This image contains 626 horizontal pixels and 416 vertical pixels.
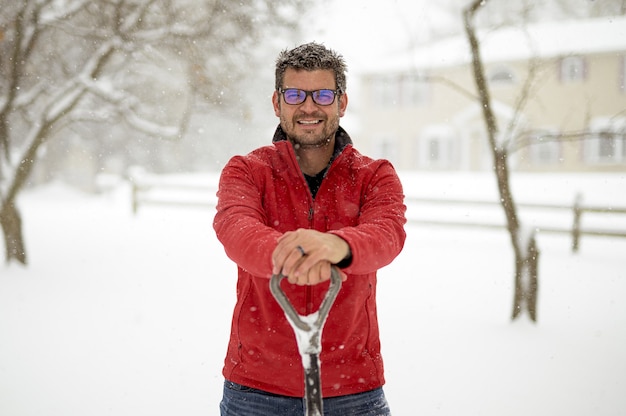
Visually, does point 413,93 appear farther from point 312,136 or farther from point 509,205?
point 312,136

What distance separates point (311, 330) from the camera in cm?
142

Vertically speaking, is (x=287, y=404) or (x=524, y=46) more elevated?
(x=524, y=46)

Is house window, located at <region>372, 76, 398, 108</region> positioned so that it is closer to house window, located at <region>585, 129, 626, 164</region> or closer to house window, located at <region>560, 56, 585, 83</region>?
house window, located at <region>560, 56, 585, 83</region>

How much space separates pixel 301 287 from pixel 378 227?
13.3 inches

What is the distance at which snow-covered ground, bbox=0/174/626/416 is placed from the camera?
395 centimetres

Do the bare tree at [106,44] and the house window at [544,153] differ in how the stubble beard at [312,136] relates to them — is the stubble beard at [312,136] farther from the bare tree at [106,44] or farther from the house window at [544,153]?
the house window at [544,153]

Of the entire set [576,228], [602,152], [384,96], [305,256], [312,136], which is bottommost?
[305,256]

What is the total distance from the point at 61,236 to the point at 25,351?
7597 millimetres

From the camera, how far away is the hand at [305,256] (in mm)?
1300

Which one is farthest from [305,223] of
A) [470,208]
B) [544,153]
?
[544,153]

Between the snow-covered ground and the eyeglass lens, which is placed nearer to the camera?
the eyeglass lens

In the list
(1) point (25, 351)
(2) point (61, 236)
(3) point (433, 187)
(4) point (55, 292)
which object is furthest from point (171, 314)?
(3) point (433, 187)

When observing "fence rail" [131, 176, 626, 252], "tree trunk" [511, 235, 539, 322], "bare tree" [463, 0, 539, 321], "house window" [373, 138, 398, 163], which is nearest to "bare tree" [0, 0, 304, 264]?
"bare tree" [463, 0, 539, 321]

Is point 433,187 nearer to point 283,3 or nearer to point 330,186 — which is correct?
point 283,3
